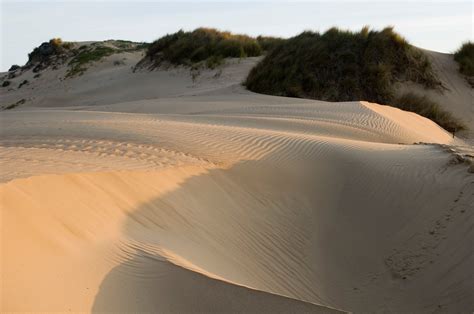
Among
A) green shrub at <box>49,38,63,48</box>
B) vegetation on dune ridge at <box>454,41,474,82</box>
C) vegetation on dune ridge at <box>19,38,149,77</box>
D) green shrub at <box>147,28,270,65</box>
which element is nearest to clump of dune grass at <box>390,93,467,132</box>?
vegetation on dune ridge at <box>454,41,474,82</box>

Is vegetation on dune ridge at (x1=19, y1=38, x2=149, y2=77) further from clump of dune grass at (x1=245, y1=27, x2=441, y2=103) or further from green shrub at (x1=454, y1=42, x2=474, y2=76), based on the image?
green shrub at (x1=454, y1=42, x2=474, y2=76)

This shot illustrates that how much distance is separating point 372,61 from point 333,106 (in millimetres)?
5607

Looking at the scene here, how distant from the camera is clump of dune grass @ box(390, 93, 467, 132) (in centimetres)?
1759

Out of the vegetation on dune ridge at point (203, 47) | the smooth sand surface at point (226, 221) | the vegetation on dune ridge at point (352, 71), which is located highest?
the vegetation on dune ridge at point (203, 47)

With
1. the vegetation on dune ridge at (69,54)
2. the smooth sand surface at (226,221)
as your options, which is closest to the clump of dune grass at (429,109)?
the smooth sand surface at (226,221)

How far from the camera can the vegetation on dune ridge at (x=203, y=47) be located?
1030 inches

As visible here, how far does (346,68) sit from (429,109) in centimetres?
292

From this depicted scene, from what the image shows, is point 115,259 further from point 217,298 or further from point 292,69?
point 292,69

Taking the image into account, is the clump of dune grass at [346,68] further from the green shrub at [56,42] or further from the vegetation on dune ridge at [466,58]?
the green shrub at [56,42]

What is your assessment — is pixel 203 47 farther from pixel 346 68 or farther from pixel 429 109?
pixel 429 109

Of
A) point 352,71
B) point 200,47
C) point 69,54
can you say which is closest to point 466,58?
point 352,71

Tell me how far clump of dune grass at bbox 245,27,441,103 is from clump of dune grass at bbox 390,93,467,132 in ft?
1.44

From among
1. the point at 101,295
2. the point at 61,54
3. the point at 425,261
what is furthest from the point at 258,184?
the point at 61,54

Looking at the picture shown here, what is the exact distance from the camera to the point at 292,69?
19766mm
